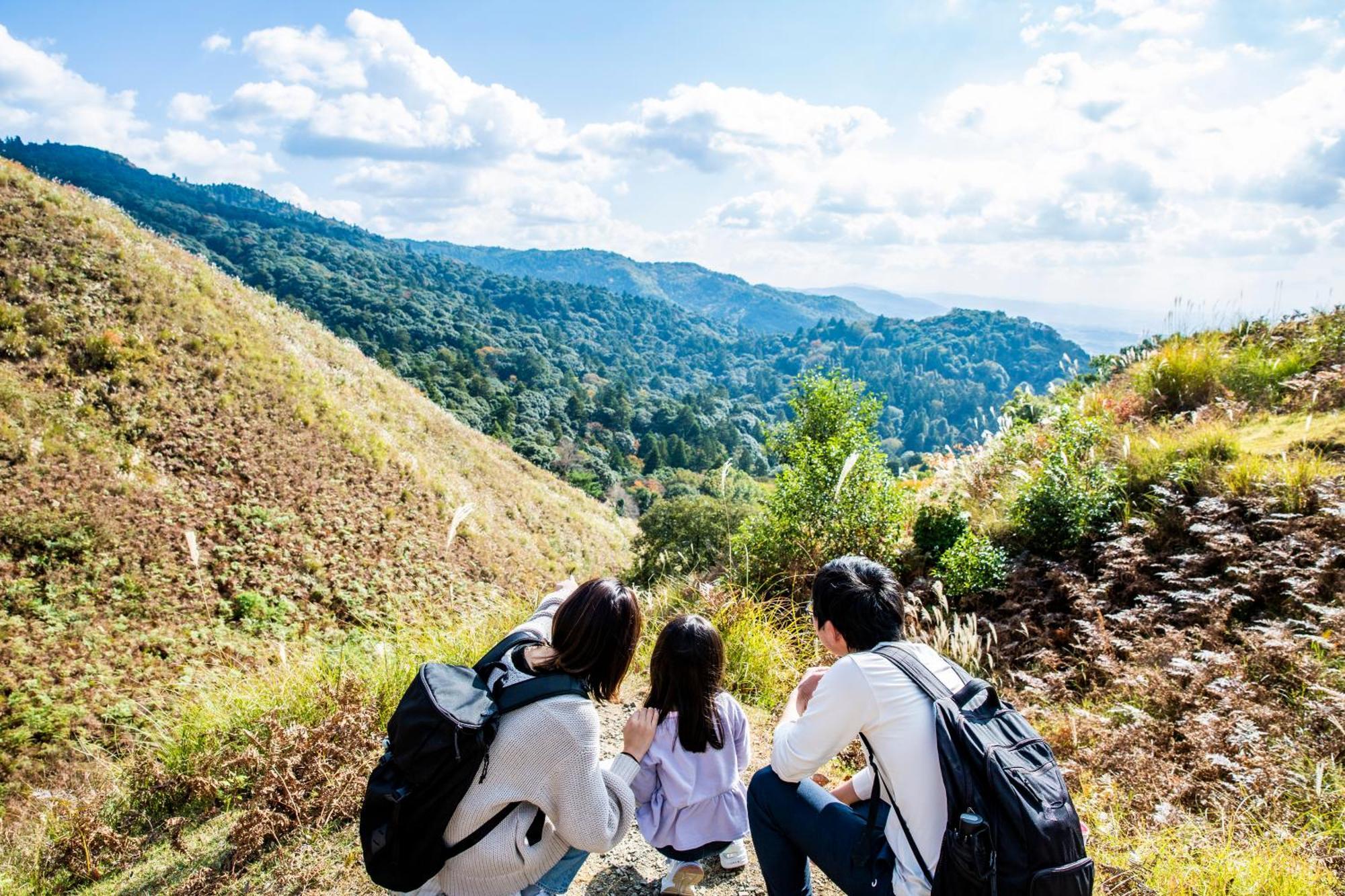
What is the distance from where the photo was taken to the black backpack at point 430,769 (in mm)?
1817

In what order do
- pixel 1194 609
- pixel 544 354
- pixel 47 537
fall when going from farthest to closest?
pixel 544 354 → pixel 47 537 → pixel 1194 609

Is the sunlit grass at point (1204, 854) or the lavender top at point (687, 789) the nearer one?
the sunlit grass at point (1204, 854)

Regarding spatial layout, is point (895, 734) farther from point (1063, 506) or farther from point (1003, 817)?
point (1063, 506)

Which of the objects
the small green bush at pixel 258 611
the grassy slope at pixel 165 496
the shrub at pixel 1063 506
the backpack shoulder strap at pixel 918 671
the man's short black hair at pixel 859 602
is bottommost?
the small green bush at pixel 258 611

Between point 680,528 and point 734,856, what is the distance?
1325 centimetres

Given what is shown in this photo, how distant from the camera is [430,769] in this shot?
5.97 ft

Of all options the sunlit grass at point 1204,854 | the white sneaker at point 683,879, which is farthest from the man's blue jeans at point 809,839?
the sunlit grass at point 1204,854

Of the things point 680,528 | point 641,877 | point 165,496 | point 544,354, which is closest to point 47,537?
point 165,496

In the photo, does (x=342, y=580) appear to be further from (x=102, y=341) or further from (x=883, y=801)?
(x=883, y=801)

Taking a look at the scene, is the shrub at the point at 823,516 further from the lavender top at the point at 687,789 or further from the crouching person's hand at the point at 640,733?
the crouching person's hand at the point at 640,733

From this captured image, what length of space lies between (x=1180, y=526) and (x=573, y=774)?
552 cm

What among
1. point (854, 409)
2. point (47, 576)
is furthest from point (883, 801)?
point (47, 576)

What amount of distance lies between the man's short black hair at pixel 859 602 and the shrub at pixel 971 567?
3949mm

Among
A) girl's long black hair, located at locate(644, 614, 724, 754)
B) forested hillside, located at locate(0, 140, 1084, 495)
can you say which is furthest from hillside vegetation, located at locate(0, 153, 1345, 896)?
forested hillside, located at locate(0, 140, 1084, 495)
